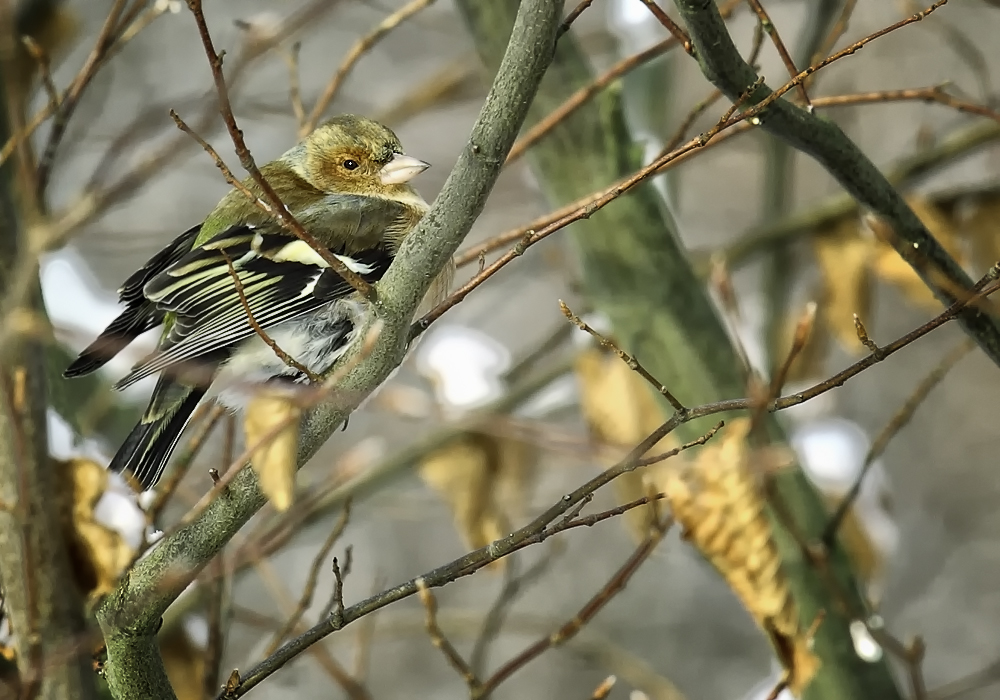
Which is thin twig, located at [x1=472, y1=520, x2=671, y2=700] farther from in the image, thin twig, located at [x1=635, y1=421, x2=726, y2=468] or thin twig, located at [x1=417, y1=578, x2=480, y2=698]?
thin twig, located at [x1=635, y1=421, x2=726, y2=468]

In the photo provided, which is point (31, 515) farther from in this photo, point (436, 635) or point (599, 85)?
point (599, 85)

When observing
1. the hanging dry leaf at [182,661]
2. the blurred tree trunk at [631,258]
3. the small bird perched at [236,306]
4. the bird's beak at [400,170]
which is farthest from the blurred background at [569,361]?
the bird's beak at [400,170]

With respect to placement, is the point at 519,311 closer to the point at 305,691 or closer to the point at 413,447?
the point at 305,691

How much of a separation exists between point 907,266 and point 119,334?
87.0 inches

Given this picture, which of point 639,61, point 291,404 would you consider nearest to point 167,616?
point 291,404

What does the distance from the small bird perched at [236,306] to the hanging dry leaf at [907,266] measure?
4.61 ft

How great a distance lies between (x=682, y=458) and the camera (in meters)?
3.25

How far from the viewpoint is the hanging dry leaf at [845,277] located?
340 cm

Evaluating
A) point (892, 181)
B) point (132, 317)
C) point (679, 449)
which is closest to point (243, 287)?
point (132, 317)

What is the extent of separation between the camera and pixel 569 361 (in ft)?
12.9

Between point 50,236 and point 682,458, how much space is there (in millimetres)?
1889

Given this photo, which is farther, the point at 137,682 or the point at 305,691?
the point at 305,691

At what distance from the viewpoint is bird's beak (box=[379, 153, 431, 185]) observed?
3305 millimetres

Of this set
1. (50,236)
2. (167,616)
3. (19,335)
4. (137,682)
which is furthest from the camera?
(167,616)
